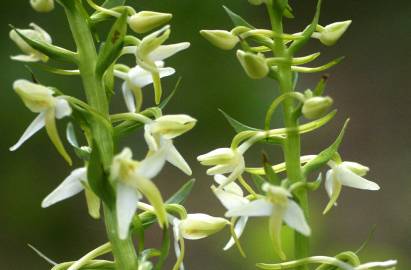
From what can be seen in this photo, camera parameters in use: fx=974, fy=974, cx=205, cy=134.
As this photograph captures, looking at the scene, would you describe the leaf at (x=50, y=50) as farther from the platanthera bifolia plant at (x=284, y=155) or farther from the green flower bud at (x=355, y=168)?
the green flower bud at (x=355, y=168)

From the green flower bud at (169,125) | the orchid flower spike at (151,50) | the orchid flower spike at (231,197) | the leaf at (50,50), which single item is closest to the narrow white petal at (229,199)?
the orchid flower spike at (231,197)

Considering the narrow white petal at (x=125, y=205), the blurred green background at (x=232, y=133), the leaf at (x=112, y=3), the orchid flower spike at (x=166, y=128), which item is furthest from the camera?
the blurred green background at (x=232, y=133)

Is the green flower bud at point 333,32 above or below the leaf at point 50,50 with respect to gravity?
below

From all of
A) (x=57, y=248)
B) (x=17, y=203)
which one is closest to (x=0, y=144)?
(x=17, y=203)

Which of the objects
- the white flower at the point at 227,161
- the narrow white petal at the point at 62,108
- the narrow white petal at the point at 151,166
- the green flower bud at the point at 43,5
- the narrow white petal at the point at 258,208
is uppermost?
the green flower bud at the point at 43,5

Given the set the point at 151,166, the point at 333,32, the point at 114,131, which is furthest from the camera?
the point at 333,32

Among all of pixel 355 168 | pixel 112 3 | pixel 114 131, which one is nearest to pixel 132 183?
pixel 114 131

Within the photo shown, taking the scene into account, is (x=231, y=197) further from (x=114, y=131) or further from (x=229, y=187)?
(x=114, y=131)
